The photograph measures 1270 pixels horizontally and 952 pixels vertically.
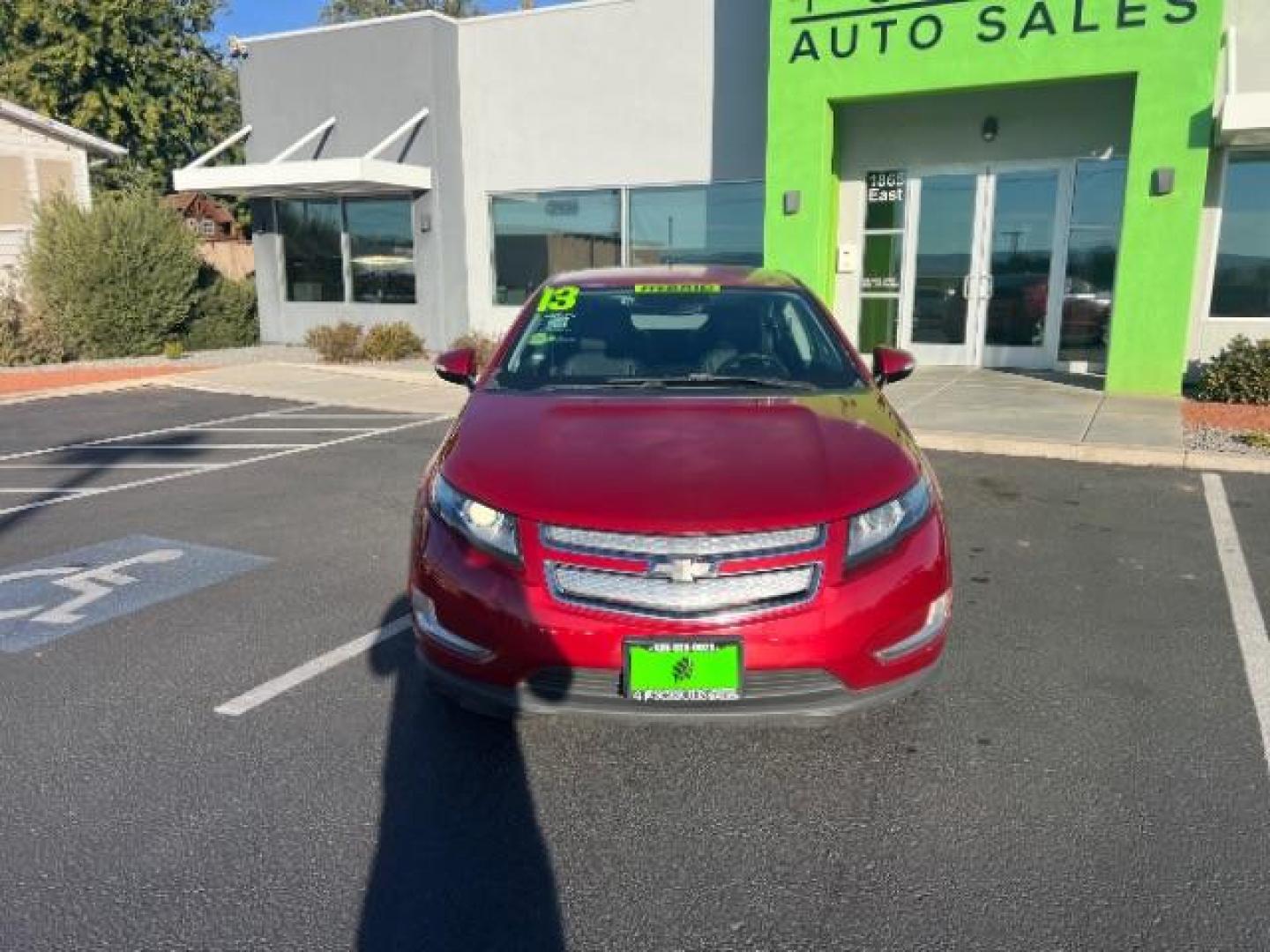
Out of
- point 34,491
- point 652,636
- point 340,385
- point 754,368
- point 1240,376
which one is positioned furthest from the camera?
point 340,385

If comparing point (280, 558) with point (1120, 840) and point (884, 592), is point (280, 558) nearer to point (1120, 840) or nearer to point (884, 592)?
point (884, 592)

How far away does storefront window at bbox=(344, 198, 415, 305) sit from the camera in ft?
53.6

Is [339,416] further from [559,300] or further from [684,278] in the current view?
[684,278]

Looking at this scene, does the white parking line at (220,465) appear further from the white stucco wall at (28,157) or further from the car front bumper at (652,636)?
the white stucco wall at (28,157)

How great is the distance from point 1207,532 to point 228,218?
35.7 metres

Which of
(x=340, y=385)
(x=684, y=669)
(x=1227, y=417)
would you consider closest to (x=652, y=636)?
(x=684, y=669)

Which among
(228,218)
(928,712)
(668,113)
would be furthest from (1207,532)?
(228,218)

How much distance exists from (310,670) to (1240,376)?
9740 mm

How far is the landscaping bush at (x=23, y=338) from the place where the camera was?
1499 centimetres

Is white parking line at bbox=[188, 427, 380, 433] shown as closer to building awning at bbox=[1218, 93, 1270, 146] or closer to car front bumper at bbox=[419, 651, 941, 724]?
car front bumper at bbox=[419, 651, 941, 724]

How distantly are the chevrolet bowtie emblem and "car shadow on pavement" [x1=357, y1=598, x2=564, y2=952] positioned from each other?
2.86 ft

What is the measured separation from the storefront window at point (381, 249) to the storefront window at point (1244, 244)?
1207cm

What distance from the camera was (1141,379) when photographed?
33.9ft

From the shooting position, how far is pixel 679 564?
271 cm
